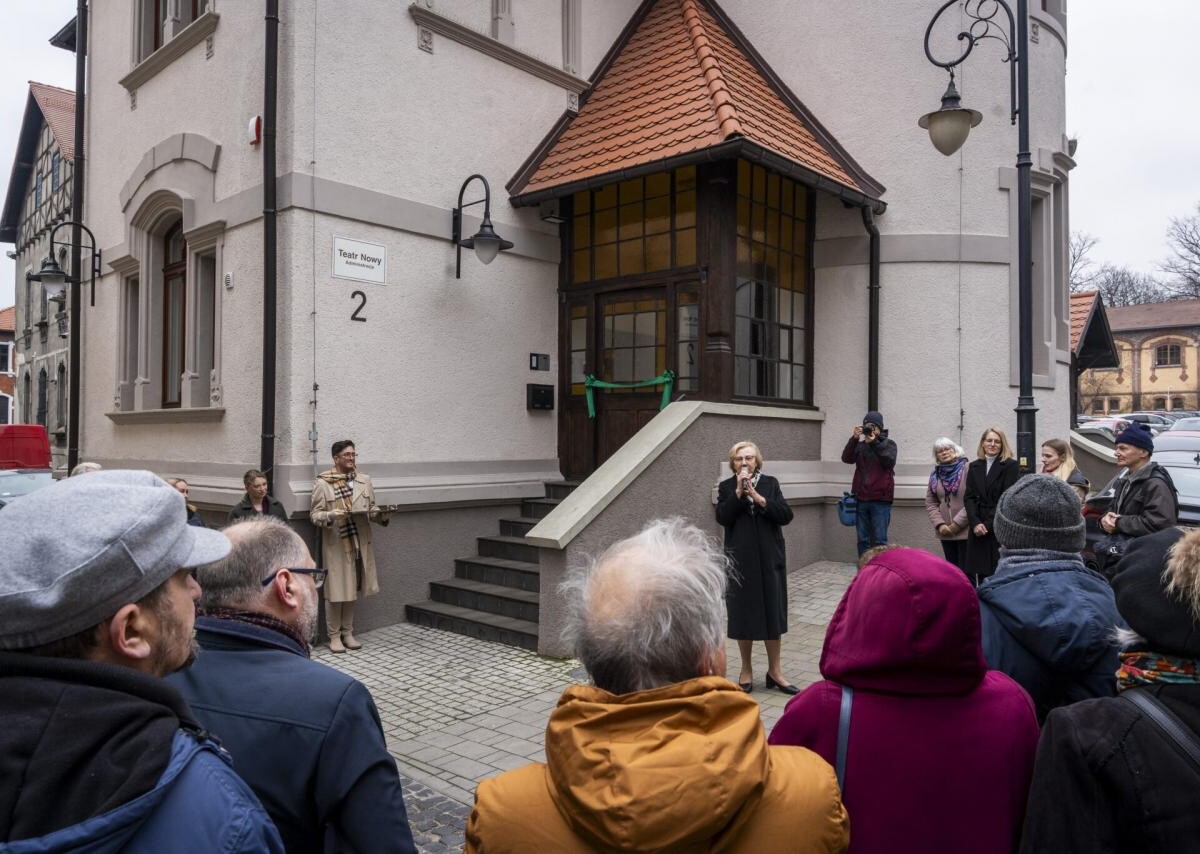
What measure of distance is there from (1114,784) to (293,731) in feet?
5.35

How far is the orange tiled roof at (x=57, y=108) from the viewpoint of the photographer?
21.3 meters

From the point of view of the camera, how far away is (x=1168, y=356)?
59250mm

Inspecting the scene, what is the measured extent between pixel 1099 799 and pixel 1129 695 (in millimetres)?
207

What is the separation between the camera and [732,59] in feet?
34.5

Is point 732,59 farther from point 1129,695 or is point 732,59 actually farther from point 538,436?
point 1129,695

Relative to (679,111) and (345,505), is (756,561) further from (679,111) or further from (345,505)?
(679,111)

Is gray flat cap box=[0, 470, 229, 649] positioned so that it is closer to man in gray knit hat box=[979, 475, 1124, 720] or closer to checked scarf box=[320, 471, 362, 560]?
man in gray knit hat box=[979, 475, 1124, 720]

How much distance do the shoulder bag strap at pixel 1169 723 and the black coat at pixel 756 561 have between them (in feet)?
13.7

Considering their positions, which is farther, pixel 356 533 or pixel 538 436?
pixel 538 436

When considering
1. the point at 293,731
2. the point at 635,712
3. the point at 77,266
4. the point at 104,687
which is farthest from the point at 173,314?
the point at 635,712

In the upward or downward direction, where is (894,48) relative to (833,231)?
upward

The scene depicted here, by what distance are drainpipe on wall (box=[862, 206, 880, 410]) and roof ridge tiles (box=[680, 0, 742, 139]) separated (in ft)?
7.32

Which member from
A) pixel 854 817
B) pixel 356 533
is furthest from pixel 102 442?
pixel 854 817

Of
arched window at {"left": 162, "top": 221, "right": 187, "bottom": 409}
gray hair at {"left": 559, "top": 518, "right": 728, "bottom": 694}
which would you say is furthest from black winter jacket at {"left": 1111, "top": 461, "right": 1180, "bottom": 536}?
arched window at {"left": 162, "top": 221, "right": 187, "bottom": 409}
